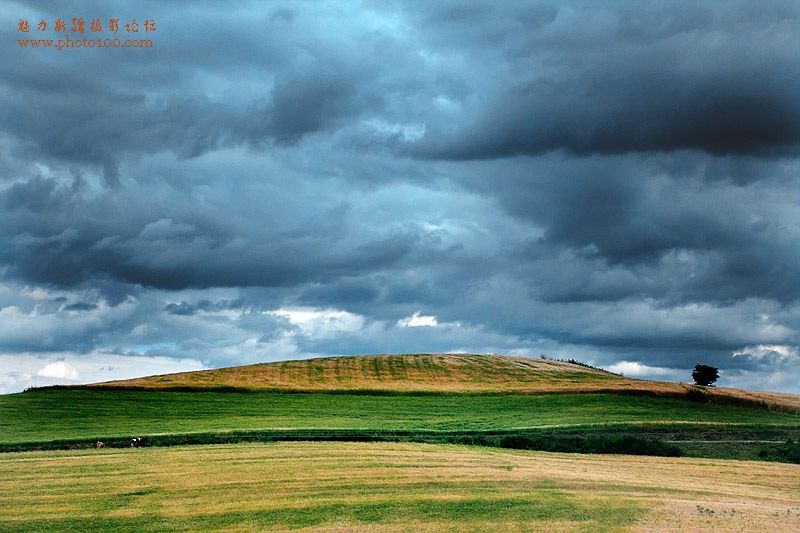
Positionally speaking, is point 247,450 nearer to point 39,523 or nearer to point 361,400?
point 39,523

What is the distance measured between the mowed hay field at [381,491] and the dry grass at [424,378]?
3758cm

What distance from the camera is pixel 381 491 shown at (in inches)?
1158

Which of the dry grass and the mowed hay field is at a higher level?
the dry grass

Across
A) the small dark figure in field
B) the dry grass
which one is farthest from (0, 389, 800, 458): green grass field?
the small dark figure in field

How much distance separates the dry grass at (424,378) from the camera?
7738 cm

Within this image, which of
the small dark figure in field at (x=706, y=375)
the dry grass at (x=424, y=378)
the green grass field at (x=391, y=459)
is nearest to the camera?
the green grass field at (x=391, y=459)

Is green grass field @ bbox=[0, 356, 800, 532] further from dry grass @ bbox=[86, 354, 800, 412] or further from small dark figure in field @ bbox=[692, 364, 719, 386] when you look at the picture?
small dark figure in field @ bbox=[692, 364, 719, 386]

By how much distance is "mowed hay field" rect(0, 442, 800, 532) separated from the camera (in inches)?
1008

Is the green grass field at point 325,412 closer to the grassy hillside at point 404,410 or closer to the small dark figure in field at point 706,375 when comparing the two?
the grassy hillside at point 404,410

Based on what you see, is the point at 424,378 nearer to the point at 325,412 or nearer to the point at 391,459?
the point at 325,412

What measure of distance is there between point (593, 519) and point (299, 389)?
52772 millimetres

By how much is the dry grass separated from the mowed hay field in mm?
37584

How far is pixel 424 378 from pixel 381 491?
5720 centimetres

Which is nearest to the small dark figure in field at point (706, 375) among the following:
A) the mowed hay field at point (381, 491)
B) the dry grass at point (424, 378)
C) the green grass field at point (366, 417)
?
the dry grass at point (424, 378)
